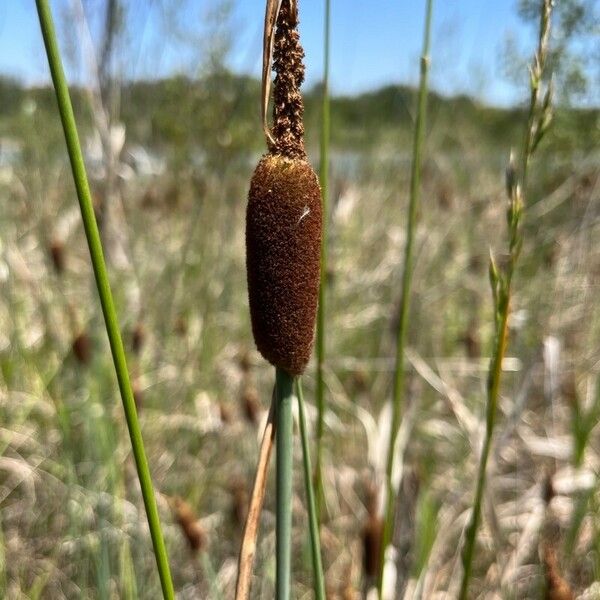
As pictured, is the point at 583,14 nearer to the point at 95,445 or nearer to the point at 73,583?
the point at 95,445

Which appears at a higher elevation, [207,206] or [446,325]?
[207,206]

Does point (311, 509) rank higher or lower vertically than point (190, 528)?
higher

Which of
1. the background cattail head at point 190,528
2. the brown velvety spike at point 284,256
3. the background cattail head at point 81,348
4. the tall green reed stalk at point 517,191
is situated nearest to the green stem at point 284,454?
the brown velvety spike at point 284,256

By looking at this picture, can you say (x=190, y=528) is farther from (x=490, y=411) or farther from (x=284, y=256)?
(x=284, y=256)

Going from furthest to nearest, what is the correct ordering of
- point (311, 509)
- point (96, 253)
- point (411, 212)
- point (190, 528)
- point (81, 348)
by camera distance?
point (81, 348) → point (190, 528) → point (411, 212) → point (311, 509) → point (96, 253)

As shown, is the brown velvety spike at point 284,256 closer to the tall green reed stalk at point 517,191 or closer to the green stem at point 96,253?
the green stem at point 96,253

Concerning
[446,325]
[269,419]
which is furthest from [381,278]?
[269,419]

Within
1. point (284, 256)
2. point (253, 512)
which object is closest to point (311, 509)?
point (253, 512)
